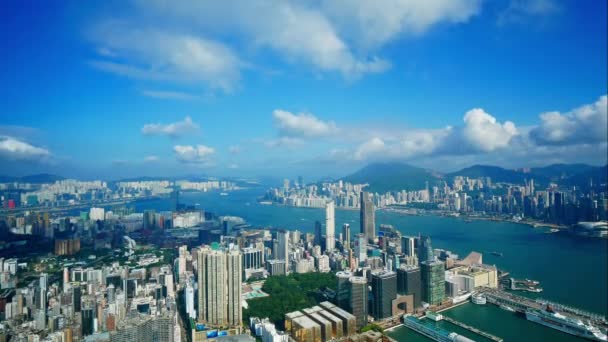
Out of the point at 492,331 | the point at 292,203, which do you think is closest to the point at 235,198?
the point at 292,203

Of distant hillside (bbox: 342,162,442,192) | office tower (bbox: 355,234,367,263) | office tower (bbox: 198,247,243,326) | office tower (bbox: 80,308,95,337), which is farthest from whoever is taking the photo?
distant hillside (bbox: 342,162,442,192)

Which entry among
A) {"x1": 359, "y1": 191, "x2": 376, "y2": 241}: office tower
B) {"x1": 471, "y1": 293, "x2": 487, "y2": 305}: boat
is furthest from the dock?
{"x1": 359, "y1": 191, "x2": 376, "y2": 241}: office tower

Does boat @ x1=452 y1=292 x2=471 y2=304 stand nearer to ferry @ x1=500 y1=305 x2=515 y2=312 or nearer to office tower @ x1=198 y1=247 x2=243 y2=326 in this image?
ferry @ x1=500 y1=305 x2=515 y2=312

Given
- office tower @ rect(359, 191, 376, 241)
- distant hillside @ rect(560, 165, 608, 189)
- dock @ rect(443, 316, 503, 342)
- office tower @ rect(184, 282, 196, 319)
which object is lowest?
dock @ rect(443, 316, 503, 342)

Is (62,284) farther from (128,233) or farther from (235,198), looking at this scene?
(235,198)

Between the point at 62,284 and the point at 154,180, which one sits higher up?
the point at 154,180

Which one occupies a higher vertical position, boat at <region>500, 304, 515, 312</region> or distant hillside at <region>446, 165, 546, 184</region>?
distant hillside at <region>446, 165, 546, 184</region>
